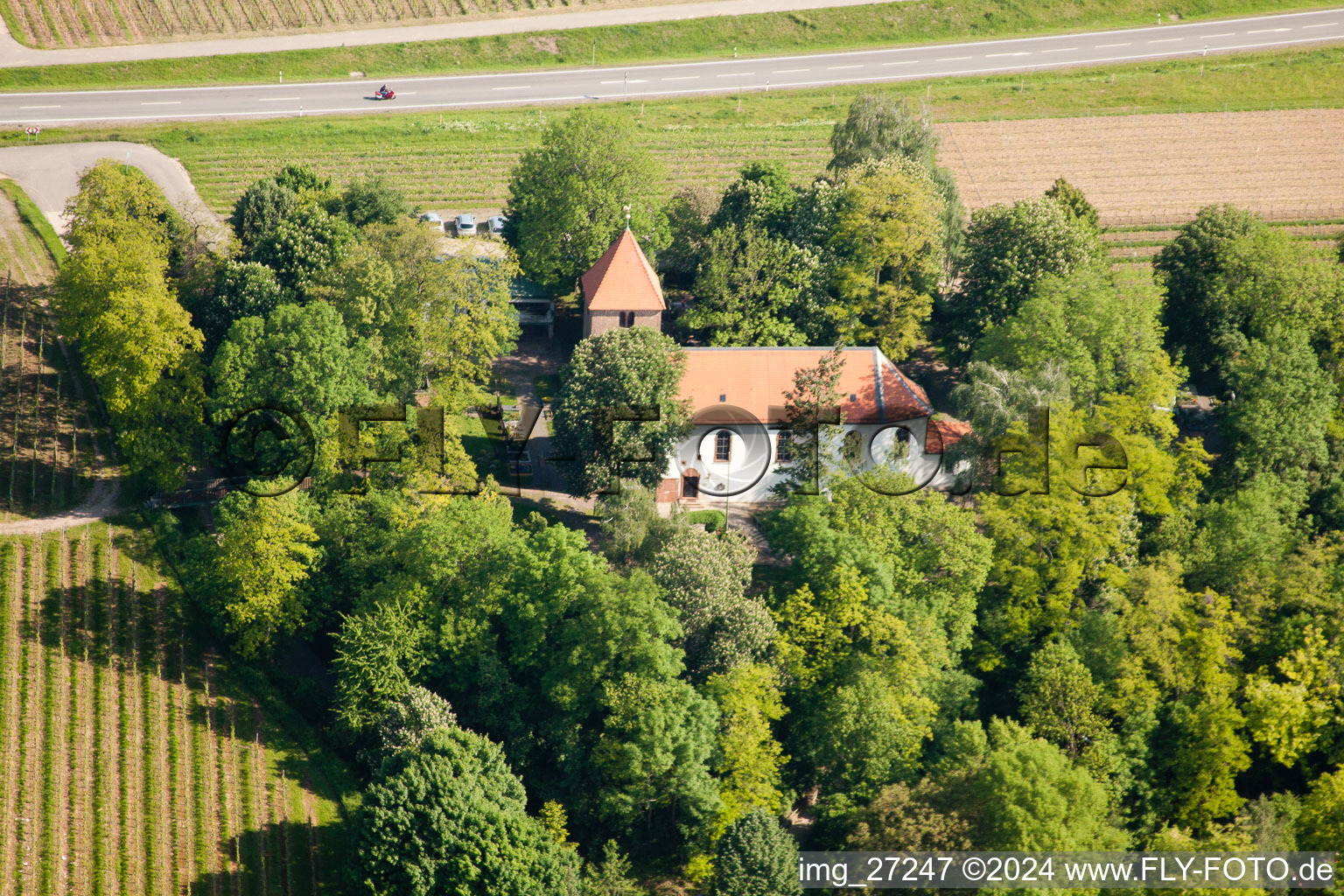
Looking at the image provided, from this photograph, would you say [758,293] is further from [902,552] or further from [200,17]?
[200,17]

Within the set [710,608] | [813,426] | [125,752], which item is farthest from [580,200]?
[125,752]

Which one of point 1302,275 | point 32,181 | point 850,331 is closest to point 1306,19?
point 1302,275

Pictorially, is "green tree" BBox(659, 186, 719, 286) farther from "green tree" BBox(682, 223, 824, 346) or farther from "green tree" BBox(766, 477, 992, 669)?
"green tree" BBox(766, 477, 992, 669)

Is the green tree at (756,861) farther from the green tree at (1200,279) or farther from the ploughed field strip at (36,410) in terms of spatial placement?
the green tree at (1200,279)

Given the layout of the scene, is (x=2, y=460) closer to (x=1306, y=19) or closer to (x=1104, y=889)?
(x=1104, y=889)

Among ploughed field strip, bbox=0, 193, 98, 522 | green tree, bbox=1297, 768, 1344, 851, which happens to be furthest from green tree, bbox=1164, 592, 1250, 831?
ploughed field strip, bbox=0, 193, 98, 522

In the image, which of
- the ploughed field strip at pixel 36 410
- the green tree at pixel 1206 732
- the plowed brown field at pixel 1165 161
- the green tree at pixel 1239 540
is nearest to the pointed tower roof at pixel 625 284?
the ploughed field strip at pixel 36 410
